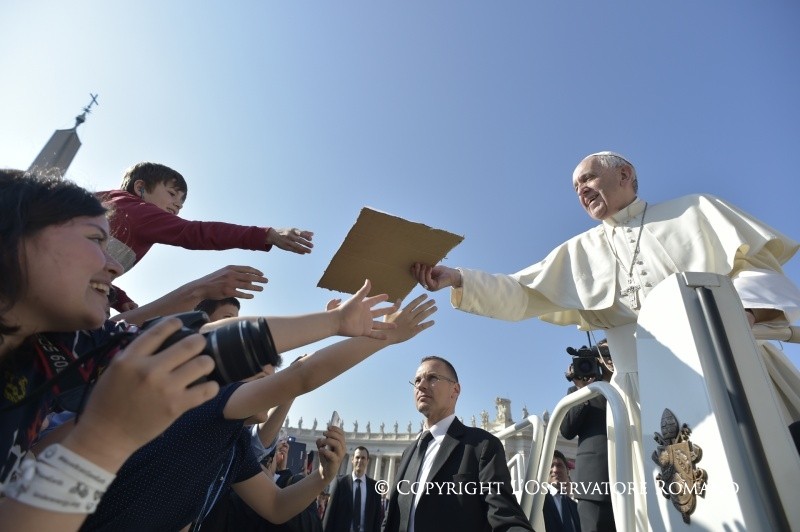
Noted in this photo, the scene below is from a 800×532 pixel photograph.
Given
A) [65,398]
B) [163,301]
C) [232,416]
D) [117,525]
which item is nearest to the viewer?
[65,398]

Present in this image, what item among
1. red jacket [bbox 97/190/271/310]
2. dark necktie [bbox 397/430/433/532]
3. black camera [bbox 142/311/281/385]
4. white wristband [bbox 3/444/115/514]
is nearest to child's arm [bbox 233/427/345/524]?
dark necktie [bbox 397/430/433/532]

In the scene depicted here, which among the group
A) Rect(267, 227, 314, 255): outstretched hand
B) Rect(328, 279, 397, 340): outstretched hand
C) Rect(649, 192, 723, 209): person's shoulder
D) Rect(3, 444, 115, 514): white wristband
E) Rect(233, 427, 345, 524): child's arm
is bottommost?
Rect(3, 444, 115, 514): white wristband

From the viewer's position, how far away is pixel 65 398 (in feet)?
4.42

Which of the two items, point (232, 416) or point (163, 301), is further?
point (163, 301)

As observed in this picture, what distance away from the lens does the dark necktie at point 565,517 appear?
722 centimetres

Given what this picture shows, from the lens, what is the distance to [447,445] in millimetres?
3299

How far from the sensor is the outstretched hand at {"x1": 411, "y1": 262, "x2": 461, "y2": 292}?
305 cm

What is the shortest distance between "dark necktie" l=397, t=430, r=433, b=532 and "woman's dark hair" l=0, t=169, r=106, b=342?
263 cm

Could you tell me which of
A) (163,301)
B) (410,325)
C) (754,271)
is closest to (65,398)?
(163,301)

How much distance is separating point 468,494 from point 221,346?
8.10ft

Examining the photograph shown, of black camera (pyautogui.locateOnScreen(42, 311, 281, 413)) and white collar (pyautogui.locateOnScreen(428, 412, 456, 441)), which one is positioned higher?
white collar (pyautogui.locateOnScreen(428, 412, 456, 441))

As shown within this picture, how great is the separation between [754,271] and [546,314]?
5.22 feet

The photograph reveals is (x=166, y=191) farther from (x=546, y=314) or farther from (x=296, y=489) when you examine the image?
(x=546, y=314)

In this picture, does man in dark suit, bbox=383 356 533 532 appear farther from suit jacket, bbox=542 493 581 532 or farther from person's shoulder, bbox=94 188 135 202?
suit jacket, bbox=542 493 581 532
